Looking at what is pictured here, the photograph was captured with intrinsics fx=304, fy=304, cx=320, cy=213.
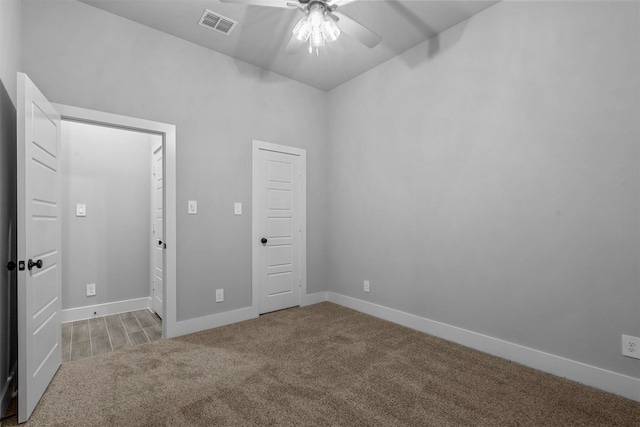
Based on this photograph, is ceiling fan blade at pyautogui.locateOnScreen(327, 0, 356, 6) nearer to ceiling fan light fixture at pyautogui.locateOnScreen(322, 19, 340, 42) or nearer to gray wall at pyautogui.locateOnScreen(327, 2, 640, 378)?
ceiling fan light fixture at pyautogui.locateOnScreen(322, 19, 340, 42)

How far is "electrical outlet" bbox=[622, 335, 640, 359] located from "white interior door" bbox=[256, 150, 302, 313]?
3018 mm

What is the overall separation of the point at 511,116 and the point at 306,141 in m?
2.37

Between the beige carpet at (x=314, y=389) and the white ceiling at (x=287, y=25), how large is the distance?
2533 mm

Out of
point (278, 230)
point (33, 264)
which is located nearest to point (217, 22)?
point (278, 230)

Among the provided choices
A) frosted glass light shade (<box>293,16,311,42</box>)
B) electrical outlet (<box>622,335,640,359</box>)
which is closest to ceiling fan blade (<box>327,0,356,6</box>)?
frosted glass light shade (<box>293,16,311,42</box>)

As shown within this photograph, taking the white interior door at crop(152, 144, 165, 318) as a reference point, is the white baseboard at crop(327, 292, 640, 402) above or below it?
below

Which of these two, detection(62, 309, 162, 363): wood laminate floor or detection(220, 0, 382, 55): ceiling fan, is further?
detection(62, 309, 162, 363): wood laminate floor

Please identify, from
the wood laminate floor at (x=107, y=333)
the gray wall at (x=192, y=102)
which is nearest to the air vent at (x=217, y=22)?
the gray wall at (x=192, y=102)

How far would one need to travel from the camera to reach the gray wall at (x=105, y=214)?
11.6ft

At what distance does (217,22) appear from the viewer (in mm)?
2768

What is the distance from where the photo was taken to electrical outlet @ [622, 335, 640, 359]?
192cm

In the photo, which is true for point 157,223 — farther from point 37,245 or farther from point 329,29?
point 329,29

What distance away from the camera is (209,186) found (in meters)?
3.22

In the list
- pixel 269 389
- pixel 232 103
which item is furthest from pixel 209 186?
pixel 269 389
